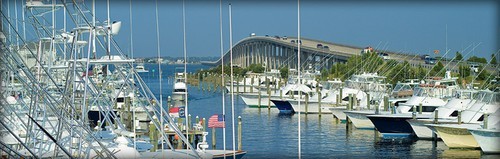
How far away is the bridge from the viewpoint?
3836 inches

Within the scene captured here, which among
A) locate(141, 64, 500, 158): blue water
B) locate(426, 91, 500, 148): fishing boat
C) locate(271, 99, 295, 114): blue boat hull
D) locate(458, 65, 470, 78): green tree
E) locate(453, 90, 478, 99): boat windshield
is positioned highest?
locate(458, 65, 470, 78): green tree

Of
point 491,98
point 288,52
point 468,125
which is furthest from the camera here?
point 288,52

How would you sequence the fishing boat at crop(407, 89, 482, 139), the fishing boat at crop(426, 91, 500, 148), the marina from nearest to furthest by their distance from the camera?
the marina → the fishing boat at crop(426, 91, 500, 148) → the fishing boat at crop(407, 89, 482, 139)

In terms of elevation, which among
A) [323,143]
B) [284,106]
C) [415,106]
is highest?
[415,106]

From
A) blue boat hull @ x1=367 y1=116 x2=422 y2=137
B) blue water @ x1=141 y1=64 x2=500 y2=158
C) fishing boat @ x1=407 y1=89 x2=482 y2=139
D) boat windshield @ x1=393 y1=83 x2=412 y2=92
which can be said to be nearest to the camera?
blue water @ x1=141 y1=64 x2=500 y2=158

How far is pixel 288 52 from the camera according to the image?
11162 centimetres

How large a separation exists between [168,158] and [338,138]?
18.2 m

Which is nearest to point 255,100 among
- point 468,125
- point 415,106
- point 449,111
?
point 415,106

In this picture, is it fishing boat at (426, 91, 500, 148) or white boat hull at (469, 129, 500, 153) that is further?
fishing boat at (426, 91, 500, 148)

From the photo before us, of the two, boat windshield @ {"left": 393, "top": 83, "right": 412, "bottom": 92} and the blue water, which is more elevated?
boat windshield @ {"left": 393, "top": 83, "right": 412, "bottom": 92}

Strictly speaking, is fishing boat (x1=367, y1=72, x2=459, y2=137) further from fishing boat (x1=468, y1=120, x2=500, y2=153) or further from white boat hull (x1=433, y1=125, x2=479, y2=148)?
fishing boat (x1=468, y1=120, x2=500, y2=153)

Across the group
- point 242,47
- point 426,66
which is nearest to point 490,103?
point 426,66

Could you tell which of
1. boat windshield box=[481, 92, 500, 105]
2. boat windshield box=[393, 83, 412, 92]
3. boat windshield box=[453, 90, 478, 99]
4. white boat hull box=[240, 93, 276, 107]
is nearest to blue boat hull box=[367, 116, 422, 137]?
boat windshield box=[453, 90, 478, 99]

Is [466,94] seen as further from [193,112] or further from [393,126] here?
[193,112]
